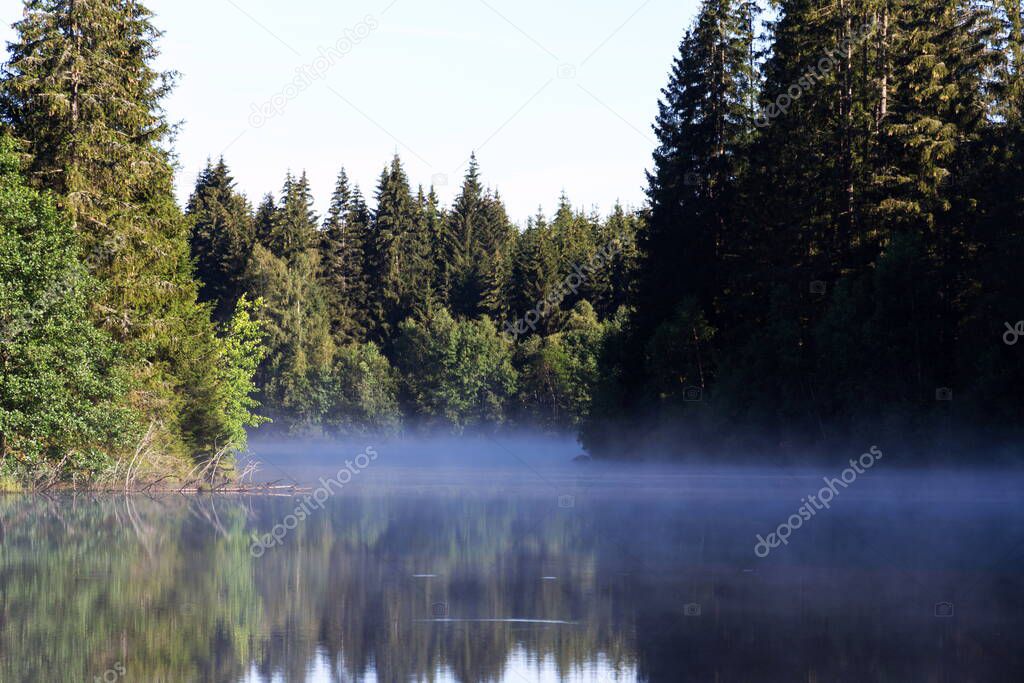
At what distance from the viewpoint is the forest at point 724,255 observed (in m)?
37.0

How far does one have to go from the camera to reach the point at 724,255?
65.4 m

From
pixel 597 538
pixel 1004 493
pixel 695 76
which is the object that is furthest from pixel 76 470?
pixel 695 76

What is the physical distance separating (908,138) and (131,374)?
31346 millimetres

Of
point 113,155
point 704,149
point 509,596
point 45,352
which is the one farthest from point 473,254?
point 509,596

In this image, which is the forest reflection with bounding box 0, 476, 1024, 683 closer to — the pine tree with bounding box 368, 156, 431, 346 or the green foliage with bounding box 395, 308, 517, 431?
the green foliage with bounding box 395, 308, 517, 431

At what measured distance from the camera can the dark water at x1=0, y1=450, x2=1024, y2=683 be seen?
13.0 metres

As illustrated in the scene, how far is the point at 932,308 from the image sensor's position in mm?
50188

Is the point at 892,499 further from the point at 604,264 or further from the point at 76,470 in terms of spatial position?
the point at 604,264

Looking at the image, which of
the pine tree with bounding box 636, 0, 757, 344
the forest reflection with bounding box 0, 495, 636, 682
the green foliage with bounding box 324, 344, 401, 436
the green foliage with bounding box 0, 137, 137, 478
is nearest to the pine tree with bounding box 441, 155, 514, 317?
the green foliage with bounding box 324, 344, 401, 436

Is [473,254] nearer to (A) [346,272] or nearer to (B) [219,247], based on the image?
(A) [346,272]

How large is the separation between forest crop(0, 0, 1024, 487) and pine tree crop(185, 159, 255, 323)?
46208 mm

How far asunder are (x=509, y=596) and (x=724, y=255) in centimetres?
4949

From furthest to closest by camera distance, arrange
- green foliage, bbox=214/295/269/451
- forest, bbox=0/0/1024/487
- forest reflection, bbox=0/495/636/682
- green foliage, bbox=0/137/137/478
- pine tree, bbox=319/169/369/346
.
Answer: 1. pine tree, bbox=319/169/369/346
2. green foliage, bbox=214/295/269/451
3. forest, bbox=0/0/1024/487
4. green foliage, bbox=0/137/137/478
5. forest reflection, bbox=0/495/636/682

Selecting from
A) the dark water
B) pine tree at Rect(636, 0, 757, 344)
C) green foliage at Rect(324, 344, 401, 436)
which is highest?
pine tree at Rect(636, 0, 757, 344)
